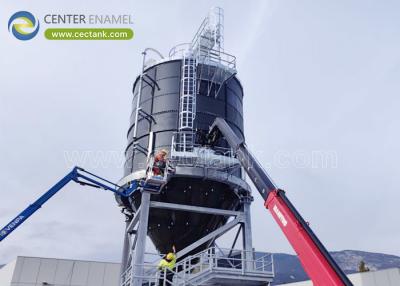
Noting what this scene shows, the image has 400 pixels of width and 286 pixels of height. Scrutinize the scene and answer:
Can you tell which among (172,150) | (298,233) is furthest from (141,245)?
(298,233)

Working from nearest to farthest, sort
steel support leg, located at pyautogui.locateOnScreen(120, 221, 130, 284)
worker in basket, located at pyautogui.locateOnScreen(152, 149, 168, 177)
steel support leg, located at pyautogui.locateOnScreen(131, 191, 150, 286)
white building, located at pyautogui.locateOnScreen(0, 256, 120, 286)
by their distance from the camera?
steel support leg, located at pyautogui.locateOnScreen(131, 191, 150, 286), worker in basket, located at pyautogui.locateOnScreen(152, 149, 168, 177), steel support leg, located at pyautogui.locateOnScreen(120, 221, 130, 284), white building, located at pyautogui.locateOnScreen(0, 256, 120, 286)

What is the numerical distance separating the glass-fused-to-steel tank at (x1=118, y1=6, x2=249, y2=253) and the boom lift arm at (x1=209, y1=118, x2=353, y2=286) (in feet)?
10.8

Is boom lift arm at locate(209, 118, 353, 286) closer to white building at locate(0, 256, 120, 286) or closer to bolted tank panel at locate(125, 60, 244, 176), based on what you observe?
bolted tank panel at locate(125, 60, 244, 176)

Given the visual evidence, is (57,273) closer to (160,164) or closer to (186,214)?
(186,214)

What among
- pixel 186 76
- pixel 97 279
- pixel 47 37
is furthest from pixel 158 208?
pixel 97 279

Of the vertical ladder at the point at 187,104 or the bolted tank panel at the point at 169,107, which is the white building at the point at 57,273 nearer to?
the bolted tank panel at the point at 169,107

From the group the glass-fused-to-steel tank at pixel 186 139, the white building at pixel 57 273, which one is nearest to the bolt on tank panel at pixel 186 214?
the glass-fused-to-steel tank at pixel 186 139

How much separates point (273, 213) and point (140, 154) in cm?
823

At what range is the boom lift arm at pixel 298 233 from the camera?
25.1 ft

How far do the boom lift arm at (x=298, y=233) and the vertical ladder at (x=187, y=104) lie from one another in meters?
3.86

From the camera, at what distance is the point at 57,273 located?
982 inches

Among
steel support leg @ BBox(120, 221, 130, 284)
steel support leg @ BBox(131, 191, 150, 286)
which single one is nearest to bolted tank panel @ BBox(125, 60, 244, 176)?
steel support leg @ BBox(131, 191, 150, 286)

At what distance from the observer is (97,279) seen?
25.5m

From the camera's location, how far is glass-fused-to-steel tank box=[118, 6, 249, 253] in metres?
15.4
